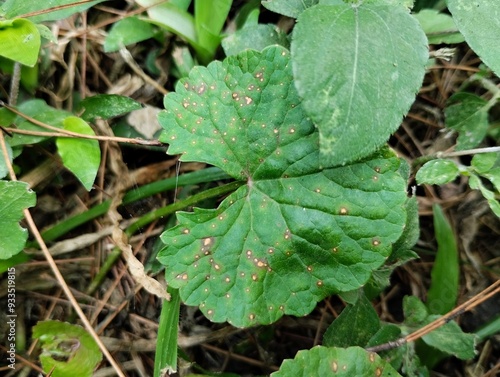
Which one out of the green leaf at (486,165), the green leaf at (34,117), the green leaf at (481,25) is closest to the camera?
the green leaf at (481,25)

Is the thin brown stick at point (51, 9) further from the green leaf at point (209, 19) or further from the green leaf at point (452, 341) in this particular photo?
the green leaf at point (452, 341)

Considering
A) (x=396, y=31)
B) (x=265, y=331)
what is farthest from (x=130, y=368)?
(x=396, y=31)

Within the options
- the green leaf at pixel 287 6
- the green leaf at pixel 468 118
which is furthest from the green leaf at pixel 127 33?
the green leaf at pixel 468 118

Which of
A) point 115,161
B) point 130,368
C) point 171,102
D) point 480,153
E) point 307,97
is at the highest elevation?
point 307,97

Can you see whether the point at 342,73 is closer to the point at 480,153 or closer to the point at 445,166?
the point at 445,166

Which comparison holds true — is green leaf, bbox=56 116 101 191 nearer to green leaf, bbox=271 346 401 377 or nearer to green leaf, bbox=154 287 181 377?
green leaf, bbox=154 287 181 377

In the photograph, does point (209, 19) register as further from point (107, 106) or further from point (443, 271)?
point (443, 271)

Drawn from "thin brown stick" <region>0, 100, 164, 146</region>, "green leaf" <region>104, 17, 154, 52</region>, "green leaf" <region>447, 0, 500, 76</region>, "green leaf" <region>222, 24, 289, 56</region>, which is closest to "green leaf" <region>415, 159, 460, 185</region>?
"green leaf" <region>447, 0, 500, 76</region>
